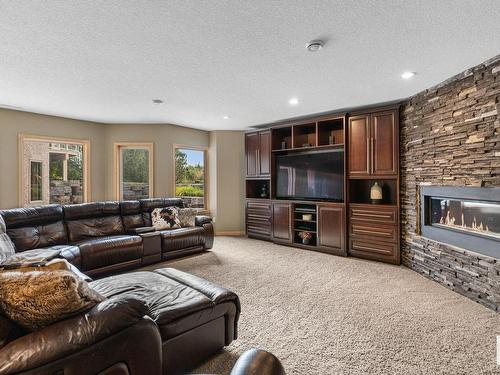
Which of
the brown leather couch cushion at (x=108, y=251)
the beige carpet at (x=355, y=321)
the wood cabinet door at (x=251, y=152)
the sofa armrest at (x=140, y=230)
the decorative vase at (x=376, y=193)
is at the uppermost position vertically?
the wood cabinet door at (x=251, y=152)

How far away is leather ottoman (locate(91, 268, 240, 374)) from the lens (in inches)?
64.9

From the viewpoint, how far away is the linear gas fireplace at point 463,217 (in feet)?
8.48

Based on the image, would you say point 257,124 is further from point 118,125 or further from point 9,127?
point 9,127

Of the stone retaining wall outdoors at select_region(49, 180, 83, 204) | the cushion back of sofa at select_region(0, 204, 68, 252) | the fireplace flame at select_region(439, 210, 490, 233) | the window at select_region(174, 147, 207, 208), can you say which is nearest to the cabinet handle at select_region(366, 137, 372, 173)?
the fireplace flame at select_region(439, 210, 490, 233)

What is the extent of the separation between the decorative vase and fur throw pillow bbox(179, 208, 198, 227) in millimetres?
3096

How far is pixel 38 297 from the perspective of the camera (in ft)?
3.85

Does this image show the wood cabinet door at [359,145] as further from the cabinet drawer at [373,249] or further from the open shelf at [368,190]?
the cabinet drawer at [373,249]

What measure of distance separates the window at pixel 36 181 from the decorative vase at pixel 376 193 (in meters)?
5.83

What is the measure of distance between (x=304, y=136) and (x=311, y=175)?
899mm

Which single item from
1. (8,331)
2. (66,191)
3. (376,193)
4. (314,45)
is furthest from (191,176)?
(8,331)

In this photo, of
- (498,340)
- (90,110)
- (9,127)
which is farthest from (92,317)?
(9,127)

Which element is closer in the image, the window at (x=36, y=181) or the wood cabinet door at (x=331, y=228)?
the wood cabinet door at (x=331, y=228)

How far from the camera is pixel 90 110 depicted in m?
4.48

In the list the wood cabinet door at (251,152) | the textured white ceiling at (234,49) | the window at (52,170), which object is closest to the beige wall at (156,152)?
the window at (52,170)
